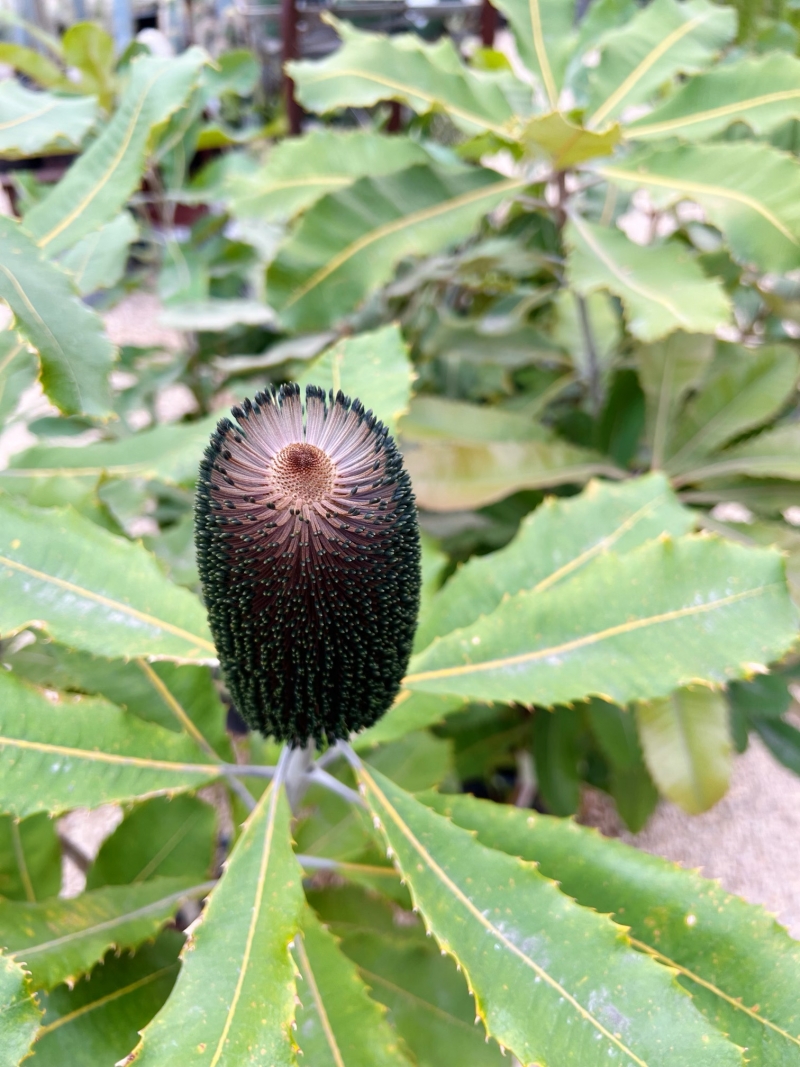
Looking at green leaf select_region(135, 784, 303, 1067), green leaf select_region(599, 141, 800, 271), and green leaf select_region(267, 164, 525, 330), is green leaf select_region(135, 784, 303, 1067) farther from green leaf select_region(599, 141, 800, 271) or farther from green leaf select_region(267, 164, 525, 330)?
green leaf select_region(599, 141, 800, 271)

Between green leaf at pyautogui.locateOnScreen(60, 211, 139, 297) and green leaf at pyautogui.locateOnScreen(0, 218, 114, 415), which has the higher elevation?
green leaf at pyautogui.locateOnScreen(0, 218, 114, 415)

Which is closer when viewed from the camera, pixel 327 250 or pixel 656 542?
pixel 656 542

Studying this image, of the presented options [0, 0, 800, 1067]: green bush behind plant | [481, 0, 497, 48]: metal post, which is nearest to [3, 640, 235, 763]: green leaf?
[0, 0, 800, 1067]: green bush behind plant

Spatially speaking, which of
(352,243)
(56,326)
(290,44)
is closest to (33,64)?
(290,44)

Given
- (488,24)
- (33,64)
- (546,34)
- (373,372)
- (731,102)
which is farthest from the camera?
(488,24)

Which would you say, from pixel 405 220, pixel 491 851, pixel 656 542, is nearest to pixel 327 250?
pixel 405 220

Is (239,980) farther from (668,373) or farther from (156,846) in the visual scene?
(668,373)

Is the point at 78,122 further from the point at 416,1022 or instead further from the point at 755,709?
the point at 755,709
